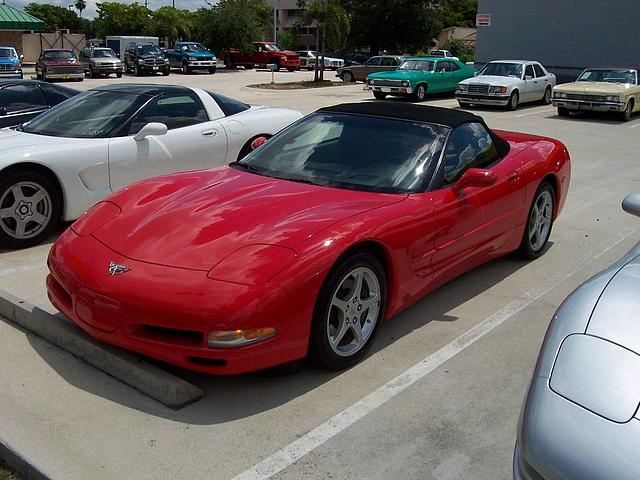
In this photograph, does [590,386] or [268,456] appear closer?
[590,386]

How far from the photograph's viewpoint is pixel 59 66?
31.8 m

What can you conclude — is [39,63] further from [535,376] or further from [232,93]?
[535,376]

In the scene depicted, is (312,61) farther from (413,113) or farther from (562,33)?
(413,113)

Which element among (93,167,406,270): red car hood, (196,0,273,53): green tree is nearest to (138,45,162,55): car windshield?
(196,0,273,53): green tree

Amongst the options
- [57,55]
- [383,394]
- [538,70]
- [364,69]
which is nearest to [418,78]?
[538,70]

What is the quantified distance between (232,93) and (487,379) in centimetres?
2434

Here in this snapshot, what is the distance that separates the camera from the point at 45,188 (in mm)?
5832

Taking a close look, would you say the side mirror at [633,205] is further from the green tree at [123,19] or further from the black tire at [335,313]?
the green tree at [123,19]

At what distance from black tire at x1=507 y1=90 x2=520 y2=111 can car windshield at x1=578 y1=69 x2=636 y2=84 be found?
1755 millimetres

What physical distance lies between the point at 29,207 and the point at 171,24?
6036 cm

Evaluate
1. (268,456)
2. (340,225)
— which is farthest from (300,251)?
(268,456)

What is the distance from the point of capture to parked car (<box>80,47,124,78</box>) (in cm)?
3584

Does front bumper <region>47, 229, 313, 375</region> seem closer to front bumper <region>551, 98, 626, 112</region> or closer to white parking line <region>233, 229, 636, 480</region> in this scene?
white parking line <region>233, 229, 636, 480</region>

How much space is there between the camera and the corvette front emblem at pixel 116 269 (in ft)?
11.1
